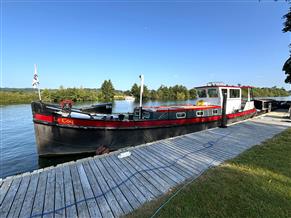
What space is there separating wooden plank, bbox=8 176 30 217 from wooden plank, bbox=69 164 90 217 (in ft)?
2.78

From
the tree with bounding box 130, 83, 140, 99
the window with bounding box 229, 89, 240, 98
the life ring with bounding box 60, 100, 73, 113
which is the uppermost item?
the tree with bounding box 130, 83, 140, 99

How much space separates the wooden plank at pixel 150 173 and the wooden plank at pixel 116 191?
0.69m

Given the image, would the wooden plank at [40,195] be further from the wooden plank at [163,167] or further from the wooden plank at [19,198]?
the wooden plank at [163,167]

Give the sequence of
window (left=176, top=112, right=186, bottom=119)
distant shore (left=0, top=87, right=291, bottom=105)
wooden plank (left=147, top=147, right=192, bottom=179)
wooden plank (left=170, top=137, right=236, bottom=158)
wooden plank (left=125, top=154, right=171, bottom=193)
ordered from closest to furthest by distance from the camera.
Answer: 1. wooden plank (left=125, top=154, right=171, bottom=193)
2. wooden plank (left=147, top=147, right=192, bottom=179)
3. wooden plank (left=170, top=137, right=236, bottom=158)
4. window (left=176, top=112, right=186, bottom=119)
5. distant shore (left=0, top=87, right=291, bottom=105)

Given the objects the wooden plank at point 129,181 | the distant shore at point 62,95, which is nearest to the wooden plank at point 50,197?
the wooden plank at point 129,181

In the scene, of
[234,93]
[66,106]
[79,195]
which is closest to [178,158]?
[79,195]

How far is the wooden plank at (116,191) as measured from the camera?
8.65 feet

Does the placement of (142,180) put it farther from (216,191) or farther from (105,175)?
(216,191)

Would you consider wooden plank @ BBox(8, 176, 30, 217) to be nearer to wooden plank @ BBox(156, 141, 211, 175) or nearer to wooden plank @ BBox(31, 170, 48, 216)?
wooden plank @ BBox(31, 170, 48, 216)

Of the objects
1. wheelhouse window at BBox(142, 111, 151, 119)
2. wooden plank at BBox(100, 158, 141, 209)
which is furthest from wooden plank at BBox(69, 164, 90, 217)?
wheelhouse window at BBox(142, 111, 151, 119)

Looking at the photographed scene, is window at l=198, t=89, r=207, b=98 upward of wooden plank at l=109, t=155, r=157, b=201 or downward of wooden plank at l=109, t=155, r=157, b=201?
upward

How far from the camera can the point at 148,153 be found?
494 centimetres

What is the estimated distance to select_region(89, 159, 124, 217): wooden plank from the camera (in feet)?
8.43

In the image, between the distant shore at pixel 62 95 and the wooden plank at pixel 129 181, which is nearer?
the wooden plank at pixel 129 181
